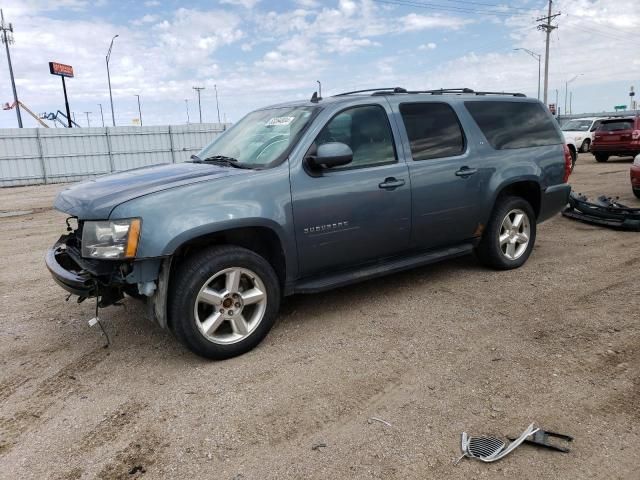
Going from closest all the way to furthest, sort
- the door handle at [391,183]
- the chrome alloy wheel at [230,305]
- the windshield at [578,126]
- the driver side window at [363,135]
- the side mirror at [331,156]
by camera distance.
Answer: the chrome alloy wheel at [230,305] < the side mirror at [331,156] < the driver side window at [363,135] < the door handle at [391,183] < the windshield at [578,126]

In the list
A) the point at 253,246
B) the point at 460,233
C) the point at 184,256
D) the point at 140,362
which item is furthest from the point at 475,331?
the point at 140,362

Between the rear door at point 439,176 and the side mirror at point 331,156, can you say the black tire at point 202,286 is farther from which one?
the rear door at point 439,176

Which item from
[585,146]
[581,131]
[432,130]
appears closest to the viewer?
[432,130]

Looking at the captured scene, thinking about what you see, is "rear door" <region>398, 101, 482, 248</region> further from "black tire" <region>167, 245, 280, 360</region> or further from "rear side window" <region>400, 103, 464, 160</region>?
"black tire" <region>167, 245, 280, 360</region>

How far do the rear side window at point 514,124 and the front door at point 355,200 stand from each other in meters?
1.32

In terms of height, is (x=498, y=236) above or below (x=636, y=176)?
below

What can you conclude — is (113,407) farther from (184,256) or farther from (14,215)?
(14,215)

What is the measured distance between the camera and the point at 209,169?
3982mm

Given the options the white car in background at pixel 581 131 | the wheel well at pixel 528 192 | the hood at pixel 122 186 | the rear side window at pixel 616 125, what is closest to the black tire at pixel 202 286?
the hood at pixel 122 186

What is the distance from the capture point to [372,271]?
4348 millimetres

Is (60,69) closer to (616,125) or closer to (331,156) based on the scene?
(616,125)

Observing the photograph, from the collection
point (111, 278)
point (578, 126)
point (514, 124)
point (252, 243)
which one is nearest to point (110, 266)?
point (111, 278)

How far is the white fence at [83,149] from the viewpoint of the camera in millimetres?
21969

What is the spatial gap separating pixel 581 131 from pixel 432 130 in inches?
844
